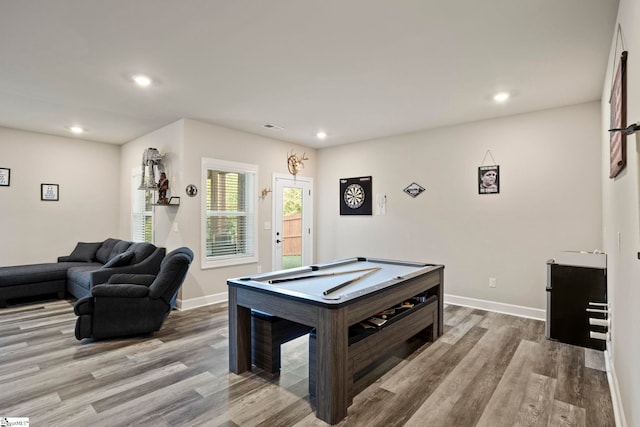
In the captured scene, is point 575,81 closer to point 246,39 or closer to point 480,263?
point 480,263

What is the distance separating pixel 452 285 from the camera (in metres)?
5.00

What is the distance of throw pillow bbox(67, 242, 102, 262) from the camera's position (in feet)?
18.6

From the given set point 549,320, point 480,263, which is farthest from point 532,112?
point 549,320

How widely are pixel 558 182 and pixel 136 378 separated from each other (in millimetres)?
4899

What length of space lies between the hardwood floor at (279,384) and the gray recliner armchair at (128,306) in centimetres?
14

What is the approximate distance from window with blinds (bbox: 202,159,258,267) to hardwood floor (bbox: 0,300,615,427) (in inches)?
62.7

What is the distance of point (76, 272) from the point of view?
4828 millimetres

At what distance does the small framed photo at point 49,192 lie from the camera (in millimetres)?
5680

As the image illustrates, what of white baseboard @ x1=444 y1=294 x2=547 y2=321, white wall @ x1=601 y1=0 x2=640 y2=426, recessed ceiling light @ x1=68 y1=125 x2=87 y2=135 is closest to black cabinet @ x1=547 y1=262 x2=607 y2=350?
white baseboard @ x1=444 y1=294 x2=547 y2=321

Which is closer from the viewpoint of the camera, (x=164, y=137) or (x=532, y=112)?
(x=532, y=112)

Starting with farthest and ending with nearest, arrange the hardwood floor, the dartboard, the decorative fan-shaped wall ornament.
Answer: the decorative fan-shaped wall ornament
the dartboard
the hardwood floor

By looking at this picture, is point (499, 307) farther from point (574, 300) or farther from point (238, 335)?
point (238, 335)

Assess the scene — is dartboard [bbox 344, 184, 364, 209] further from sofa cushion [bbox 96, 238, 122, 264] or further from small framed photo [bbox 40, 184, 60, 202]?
small framed photo [bbox 40, 184, 60, 202]

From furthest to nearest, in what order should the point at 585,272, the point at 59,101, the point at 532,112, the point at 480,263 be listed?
the point at 480,263 → the point at 532,112 → the point at 59,101 → the point at 585,272
